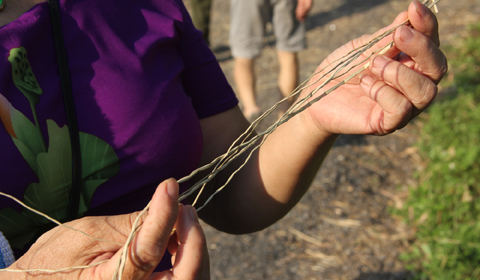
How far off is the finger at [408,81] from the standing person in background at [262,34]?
2.60 m

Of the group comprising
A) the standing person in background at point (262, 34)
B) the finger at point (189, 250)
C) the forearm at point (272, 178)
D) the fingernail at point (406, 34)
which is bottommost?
the standing person in background at point (262, 34)

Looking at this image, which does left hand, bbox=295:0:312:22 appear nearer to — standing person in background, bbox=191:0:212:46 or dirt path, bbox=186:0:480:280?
dirt path, bbox=186:0:480:280

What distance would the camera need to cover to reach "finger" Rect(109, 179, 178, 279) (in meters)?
0.69

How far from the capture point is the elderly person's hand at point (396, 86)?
85 cm

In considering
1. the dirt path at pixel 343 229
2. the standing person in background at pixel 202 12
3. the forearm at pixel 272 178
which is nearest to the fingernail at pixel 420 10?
the forearm at pixel 272 178

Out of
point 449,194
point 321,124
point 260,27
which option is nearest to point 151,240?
point 321,124

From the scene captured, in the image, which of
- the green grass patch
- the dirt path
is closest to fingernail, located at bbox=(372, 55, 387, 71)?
the green grass patch

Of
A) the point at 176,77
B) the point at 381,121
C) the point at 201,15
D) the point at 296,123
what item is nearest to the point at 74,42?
the point at 176,77

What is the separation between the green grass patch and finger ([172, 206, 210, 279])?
1.79 m

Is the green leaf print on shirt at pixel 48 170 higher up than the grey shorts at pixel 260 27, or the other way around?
the green leaf print on shirt at pixel 48 170

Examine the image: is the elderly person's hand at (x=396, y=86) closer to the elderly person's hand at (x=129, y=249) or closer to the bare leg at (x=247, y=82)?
the elderly person's hand at (x=129, y=249)

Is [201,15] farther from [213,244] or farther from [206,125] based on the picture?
[206,125]

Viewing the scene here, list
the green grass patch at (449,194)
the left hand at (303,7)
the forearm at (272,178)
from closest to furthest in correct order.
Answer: the forearm at (272,178) < the green grass patch at (449,194) < the left hand at (303,7)

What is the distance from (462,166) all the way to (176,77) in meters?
2.22
